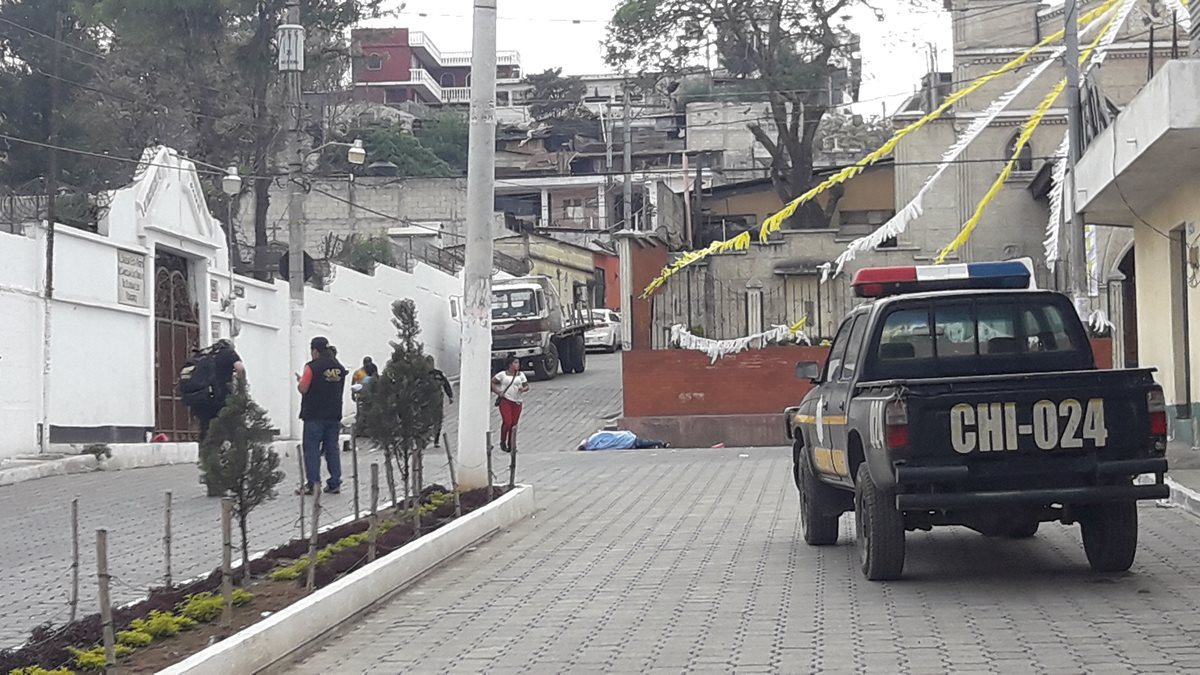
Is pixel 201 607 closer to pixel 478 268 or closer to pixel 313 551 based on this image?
pixel 313 551

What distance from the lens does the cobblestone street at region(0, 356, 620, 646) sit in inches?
375

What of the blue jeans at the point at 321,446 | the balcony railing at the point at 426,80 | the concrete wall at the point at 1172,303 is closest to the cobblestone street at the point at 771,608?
the blue jeans at the point at 321,446

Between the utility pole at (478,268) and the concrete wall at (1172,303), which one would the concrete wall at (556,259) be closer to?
the concrete wall at (1172,303)

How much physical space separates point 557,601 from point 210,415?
814 cm

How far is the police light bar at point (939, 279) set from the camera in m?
11.2

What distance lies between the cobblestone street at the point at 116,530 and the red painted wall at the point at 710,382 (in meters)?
6.49

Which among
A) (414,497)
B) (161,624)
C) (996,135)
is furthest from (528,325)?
(161,624)

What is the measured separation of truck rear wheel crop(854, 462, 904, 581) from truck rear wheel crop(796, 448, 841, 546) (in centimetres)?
169

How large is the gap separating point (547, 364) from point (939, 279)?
1152 inches

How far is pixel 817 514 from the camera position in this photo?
1129cm

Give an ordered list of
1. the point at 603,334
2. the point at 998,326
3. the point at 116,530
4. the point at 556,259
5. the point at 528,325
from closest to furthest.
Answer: the point at 998,326 → the point at 116,530 → the point at 528,325 → the point at 603,334 → the point at 556,259

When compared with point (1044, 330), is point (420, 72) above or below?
above

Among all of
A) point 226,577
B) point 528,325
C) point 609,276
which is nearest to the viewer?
point 226,577

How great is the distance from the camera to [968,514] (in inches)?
363
